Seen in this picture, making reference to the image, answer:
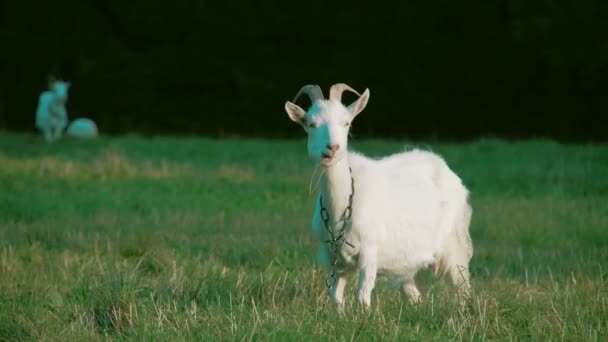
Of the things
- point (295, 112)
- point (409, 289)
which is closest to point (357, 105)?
point (295, 112)

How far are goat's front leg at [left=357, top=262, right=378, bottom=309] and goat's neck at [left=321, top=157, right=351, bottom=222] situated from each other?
369 millimetres

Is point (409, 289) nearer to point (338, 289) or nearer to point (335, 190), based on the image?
point (338, 289)

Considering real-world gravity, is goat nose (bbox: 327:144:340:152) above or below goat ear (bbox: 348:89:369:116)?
below

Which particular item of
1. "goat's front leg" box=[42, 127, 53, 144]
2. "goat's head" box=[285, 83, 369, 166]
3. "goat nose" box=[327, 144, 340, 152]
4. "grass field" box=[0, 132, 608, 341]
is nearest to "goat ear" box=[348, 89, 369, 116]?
"goat's head" box=[285, 83, 369, 166]

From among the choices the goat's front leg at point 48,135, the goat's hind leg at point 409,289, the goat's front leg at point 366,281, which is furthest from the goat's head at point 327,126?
the goat's front leg at point 48,135

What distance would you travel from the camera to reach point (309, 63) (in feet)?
83.9

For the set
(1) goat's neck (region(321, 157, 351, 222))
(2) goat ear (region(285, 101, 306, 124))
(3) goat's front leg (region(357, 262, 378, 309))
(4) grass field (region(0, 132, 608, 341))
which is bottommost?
(4) grass field (region(0, 132, 608, 341))

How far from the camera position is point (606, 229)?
10188 millimetres

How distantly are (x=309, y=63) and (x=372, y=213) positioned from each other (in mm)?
19133

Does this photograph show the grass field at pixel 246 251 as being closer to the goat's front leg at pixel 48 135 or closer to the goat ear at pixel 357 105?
the goat ear at pixel 357 105

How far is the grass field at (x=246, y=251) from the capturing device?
5625 millimetres

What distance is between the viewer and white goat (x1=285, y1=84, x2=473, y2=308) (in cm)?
636

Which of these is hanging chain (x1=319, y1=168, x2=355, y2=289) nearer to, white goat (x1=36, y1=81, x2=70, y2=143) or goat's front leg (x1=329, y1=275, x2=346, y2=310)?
goat's front leg (x1=329, y1=275, x2=346, y2=310)

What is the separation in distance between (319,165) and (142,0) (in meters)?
21.0
